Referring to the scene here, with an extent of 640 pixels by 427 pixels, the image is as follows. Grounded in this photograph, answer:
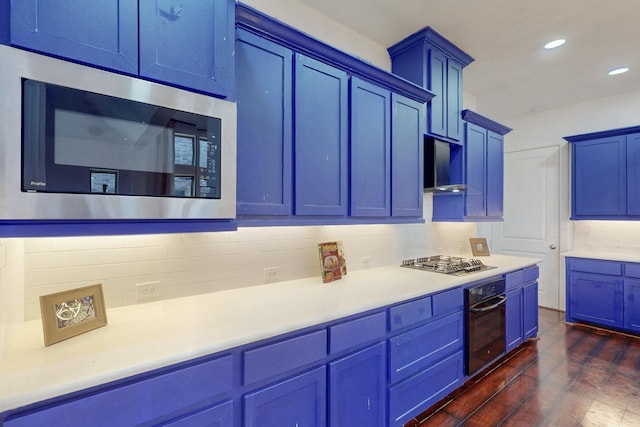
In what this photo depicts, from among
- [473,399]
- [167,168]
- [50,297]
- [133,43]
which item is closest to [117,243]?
[50,297]

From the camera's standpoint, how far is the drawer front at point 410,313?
1.85 m

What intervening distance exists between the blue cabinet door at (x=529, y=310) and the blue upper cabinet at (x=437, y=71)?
178 cm

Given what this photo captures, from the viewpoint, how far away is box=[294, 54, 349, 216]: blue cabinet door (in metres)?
1.86

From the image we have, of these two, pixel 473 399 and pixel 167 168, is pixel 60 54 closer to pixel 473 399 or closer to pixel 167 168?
pixel 167 168

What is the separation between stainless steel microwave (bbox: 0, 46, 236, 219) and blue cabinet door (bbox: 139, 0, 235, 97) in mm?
76

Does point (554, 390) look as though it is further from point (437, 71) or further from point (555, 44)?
point (555, 44)

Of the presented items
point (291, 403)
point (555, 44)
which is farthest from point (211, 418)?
point (555, 44)

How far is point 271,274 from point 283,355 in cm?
79

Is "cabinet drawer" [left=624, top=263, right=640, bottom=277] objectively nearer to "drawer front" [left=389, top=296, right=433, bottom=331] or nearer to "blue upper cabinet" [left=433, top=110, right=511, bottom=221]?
"blue upper cabinet" [left=433, top=110, right=511, bottom=221]

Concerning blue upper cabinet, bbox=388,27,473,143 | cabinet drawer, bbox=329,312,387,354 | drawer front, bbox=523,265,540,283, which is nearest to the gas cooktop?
drawer front, bbox=523,265,540,283

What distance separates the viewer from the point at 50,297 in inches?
45.8

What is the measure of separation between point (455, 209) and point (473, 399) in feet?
5.72

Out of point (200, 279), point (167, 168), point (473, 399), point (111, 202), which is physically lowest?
point (473, 399)

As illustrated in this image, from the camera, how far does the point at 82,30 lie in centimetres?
111
